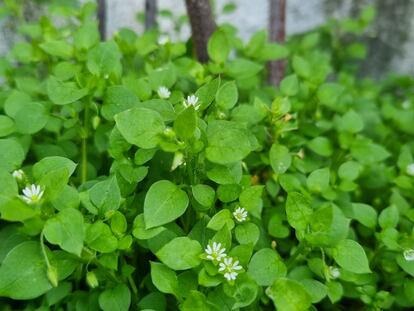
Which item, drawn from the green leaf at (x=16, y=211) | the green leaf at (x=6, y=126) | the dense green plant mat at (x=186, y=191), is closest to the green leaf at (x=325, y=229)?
the dense green plant mat at (x=186, y=191)

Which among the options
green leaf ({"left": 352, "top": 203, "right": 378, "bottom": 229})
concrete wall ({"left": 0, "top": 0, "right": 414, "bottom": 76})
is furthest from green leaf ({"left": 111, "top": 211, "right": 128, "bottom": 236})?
concrete wall ({"left": 0, "top": 0, "right": 414, "bottom": 76})

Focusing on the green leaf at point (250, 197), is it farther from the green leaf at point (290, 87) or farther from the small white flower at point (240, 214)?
the green leaf at point (290, 87)

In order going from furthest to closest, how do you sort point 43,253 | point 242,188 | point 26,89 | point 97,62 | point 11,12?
point 11,12
point 26,89
point 97,62
point 242,188
point 43,253

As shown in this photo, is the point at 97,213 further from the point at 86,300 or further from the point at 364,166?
the point at 364,166

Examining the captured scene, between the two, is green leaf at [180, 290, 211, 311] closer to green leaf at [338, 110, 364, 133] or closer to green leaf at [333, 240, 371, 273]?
green leaf at [333, 240, 371, 273]

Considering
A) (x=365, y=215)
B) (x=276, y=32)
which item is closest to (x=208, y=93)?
(x=365, y=215)

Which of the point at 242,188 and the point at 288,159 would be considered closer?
the point at 242,188

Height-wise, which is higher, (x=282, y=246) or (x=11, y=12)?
(x=11, y=12)

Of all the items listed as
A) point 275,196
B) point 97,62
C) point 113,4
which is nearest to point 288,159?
point 275,196
